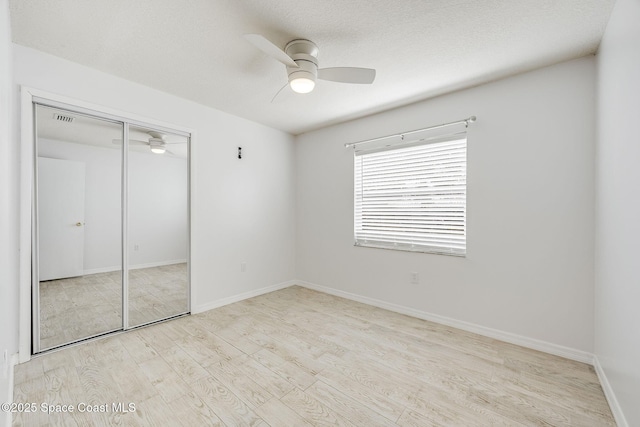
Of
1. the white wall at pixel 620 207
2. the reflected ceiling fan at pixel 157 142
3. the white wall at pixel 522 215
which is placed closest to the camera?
the white wall at pixel 620 207

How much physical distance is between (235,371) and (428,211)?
8.21 ft

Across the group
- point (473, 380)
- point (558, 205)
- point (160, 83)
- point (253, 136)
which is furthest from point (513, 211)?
point (160, 83)

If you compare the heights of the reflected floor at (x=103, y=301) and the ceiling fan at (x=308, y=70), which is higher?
the ceiling fan at (x=308, y=70)

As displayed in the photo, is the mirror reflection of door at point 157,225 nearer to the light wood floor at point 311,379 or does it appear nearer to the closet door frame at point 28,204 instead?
the light wood floor at point 311,379

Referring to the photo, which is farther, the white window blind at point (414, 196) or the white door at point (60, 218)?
the white window blind at point (414, 196)

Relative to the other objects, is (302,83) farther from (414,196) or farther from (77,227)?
(77,227)

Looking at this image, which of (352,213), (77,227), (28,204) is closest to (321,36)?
(352,213)

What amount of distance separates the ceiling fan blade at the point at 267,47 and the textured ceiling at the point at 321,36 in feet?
0.70

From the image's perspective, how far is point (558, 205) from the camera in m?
2.31

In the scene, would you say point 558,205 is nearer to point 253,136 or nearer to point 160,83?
point 253,136

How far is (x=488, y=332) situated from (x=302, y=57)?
10.0 feet

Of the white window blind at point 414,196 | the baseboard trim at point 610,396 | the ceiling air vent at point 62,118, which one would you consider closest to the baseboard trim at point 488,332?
the baseboard trim at point 610,396

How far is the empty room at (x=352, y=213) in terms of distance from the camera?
5.53 feet

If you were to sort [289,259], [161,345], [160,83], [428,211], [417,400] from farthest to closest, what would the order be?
[289,259] → [428,211] → [160,83] → [161,345] → [417,400]
